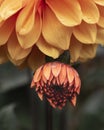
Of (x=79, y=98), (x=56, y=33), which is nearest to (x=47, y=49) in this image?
(x=56, y=33)

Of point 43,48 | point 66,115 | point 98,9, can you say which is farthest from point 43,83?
point 66,115

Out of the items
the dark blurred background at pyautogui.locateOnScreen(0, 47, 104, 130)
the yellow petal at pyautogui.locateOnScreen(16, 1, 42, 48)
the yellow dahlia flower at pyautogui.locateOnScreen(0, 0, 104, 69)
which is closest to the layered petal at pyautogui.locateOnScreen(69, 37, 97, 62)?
the yellow dahlia flower at pyautogui.locateOnScreen(0, 0, 104, 69)

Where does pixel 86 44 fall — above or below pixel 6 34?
below

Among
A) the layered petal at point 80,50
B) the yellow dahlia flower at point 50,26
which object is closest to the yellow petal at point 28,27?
the yellow dahlia flower at point 50,26

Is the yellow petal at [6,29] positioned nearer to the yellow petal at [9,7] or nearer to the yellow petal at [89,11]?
the yellow petal at [9,7]

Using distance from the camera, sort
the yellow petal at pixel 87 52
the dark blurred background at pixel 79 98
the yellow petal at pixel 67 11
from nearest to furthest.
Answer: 1. the yellow petal at pixel 67 11
2. the yellow petal at pixel 87 52
3. the dark blurred background at pixel 79 98

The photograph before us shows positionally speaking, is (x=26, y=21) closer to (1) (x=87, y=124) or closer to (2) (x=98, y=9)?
(2) (x=98, y=9)

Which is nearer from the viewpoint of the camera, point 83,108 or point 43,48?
point 43,48

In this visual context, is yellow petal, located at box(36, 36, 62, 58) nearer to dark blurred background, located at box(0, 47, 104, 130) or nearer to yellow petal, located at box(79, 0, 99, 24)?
yellow petal, located at box(79, 0, 99, 24)

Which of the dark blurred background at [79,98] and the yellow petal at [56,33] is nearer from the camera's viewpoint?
the yellow petal at [56,33]
